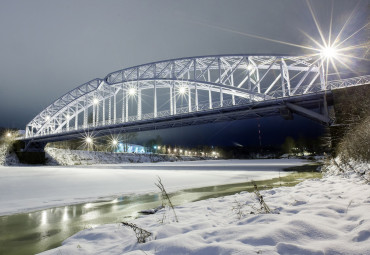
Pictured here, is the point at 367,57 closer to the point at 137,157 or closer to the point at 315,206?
the point at 315,206

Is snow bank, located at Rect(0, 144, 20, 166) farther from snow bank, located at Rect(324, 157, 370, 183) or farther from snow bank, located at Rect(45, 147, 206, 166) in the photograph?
snow bank, located at Rect(324, 157, 370, 183)

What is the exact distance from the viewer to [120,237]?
3.43m

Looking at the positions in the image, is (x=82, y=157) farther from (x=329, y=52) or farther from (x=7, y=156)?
(x=329, y=52)

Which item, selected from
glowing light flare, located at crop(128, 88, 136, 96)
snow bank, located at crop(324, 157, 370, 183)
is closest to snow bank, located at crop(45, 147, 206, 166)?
glowing light flare, located at crop(128, 88, 136, 96)

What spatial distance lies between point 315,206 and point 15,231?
592 centimetres

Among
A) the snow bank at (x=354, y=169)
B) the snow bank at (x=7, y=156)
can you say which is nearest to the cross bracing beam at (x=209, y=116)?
the snow bank at (x=7, y=156)

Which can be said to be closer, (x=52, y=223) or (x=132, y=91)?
(x=52, y=223)

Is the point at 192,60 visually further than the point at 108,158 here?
No

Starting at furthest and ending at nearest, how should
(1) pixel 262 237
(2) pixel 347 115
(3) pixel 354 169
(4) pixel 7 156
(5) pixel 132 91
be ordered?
(5) pixel 132 91 < (4) pixel 7 156 < (2) pixel 347 115 < (3) pixel 354 169 < (1) pixel 262 237

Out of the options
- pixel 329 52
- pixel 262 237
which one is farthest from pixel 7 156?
pixel 329 52

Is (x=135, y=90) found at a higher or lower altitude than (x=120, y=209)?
higher

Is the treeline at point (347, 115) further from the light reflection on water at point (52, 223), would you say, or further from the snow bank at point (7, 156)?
the snow bank at point (7, 156)

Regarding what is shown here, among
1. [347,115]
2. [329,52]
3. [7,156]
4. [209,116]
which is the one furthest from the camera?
[7,156]

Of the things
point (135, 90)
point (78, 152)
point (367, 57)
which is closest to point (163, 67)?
point (135, 90)
